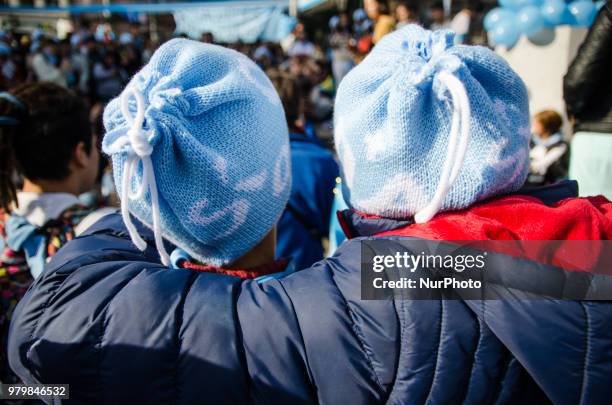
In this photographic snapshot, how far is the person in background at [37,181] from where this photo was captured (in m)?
1.43

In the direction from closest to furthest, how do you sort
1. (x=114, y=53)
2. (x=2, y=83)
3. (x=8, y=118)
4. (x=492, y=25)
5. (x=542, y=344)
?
(x=542, y=344)
(x=8, y=118)
(x=492, y=25)
(x=2, y=83)
(x=114, y=53)

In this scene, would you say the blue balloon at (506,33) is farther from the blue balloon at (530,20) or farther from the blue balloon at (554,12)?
the blue balloon at (554,12)

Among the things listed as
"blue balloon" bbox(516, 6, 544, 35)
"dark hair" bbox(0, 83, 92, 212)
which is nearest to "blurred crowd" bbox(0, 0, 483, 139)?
"blue balloon" bbox(516, 6, 544, 35)

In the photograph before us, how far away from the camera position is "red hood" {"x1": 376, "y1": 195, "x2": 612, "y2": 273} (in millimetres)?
726

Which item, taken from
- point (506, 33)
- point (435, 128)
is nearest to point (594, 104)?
point (435, 128)

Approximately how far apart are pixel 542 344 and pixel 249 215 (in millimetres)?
571

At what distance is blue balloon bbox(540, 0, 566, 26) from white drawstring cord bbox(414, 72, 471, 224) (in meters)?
4.11

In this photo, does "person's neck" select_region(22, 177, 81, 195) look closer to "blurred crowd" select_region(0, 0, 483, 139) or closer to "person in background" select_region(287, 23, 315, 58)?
"blurred crowd" select_region(0, 0, 483, 139)

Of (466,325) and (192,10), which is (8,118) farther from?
(192,10)

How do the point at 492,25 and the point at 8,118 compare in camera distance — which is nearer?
the point at 8,118

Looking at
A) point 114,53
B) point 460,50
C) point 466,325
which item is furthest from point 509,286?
point 114,53

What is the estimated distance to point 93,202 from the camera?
5.55 feet

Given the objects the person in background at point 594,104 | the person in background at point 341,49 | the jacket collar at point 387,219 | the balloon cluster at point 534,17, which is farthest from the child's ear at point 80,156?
the person in background at point 341,49

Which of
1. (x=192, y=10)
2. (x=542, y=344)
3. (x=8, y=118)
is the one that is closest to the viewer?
(x=542, y=344)
